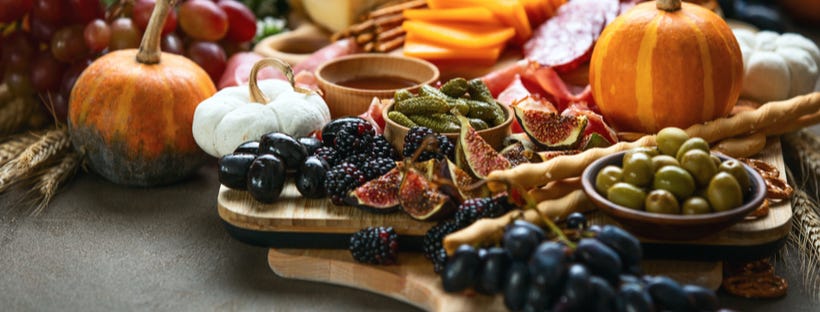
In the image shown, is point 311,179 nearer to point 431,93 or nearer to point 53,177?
point 431,93

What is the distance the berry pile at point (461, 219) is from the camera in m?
2.18

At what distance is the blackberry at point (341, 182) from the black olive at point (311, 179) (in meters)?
0.03

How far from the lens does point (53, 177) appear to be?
290 centimetres

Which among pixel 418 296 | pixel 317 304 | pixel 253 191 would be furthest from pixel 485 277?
pixel 253 191

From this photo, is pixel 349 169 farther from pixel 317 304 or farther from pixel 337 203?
pixel 317 304

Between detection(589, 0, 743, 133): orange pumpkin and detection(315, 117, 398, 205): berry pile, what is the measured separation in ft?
2.56

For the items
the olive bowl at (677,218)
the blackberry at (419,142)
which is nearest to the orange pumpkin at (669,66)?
the olive bowl at (677,218)

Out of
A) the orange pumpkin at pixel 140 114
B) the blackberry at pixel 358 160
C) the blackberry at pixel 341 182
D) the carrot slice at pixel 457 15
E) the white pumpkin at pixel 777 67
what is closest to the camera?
the blackberry at pixel 341 182

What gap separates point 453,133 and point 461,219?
1.43 feet

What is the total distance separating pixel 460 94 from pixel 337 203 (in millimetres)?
600

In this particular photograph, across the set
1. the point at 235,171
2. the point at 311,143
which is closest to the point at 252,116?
the point at 311,143

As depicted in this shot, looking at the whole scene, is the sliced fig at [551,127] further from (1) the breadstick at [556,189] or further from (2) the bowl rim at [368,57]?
(2) the bowl rim at [368,57]

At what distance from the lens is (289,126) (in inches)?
108

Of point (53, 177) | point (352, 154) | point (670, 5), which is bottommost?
point (53, 177)
